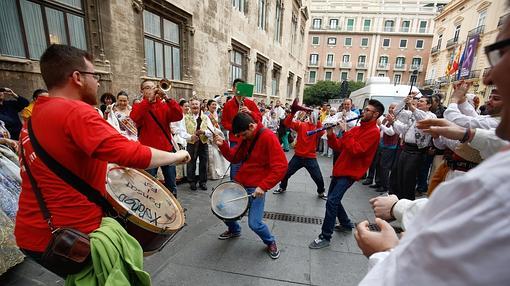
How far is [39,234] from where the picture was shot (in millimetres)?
1557

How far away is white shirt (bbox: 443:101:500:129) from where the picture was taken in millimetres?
2873

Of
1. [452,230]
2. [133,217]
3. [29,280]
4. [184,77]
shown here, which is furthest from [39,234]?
[184,77]

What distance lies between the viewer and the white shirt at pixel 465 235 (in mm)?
439

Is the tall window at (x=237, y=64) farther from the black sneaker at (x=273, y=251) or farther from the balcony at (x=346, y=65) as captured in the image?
the balcony at (x=346, y=65)

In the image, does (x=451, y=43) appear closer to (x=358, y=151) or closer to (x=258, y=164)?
(x=358, y=151)

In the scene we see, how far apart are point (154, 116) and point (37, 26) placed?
3.11 meters

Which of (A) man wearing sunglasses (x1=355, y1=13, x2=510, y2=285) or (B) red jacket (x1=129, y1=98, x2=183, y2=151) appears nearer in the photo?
(A) man wearing sunglasses (x1=355, y1=13, x2=510, y2=285)

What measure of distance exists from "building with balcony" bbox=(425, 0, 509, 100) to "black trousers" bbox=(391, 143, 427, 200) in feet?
59.9

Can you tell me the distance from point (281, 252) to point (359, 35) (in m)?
51.5

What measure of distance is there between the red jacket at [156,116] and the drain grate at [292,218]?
7.59 ft

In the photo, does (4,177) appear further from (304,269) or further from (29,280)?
(304,269)

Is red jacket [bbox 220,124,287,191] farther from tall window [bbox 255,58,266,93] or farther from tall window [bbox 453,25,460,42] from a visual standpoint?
tall window [bbox 453,25,460,42]

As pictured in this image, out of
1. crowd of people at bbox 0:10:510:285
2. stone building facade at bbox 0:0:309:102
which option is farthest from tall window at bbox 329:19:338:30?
crowd of people at bbox 0:10:510:285

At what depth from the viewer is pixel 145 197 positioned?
2.18m
